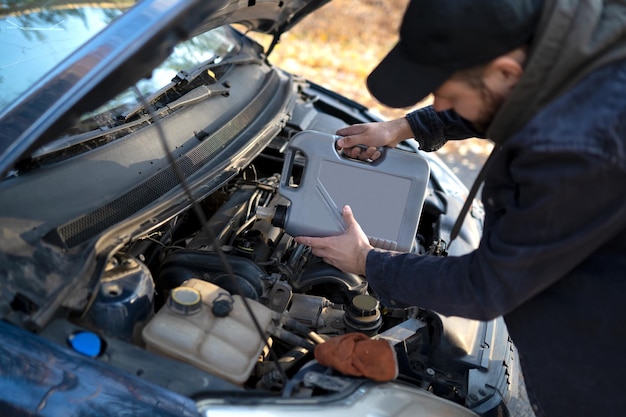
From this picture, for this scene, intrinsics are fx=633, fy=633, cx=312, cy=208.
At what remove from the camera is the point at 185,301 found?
1.66 metres

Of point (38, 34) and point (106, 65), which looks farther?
point (38, 34)

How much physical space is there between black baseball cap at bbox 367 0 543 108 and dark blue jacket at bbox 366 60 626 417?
168 millimetres

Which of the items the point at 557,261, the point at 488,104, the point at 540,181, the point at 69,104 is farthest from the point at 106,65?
the point at 557,261

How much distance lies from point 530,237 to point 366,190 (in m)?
0.79

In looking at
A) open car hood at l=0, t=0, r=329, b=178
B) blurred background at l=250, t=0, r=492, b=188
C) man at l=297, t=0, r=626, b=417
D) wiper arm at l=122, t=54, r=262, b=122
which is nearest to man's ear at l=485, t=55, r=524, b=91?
man at l=297, t=0, r=626, b=417

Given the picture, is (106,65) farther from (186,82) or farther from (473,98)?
(186,82)

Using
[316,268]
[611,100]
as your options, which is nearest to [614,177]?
[611,100]

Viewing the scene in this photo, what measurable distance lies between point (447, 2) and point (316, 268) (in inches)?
44.0

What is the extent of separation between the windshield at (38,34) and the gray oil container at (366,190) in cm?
84

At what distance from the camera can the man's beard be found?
56.2 inches

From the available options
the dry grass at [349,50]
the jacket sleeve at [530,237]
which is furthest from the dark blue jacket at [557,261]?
the dry grass at [349,50]

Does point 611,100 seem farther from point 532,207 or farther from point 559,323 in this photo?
point 559,323

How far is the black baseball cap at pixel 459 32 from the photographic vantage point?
4.25 feet

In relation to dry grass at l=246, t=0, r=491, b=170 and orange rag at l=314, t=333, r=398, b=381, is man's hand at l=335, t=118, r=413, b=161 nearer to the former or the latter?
orange rag at l=314, t=333, r=398, b=381
